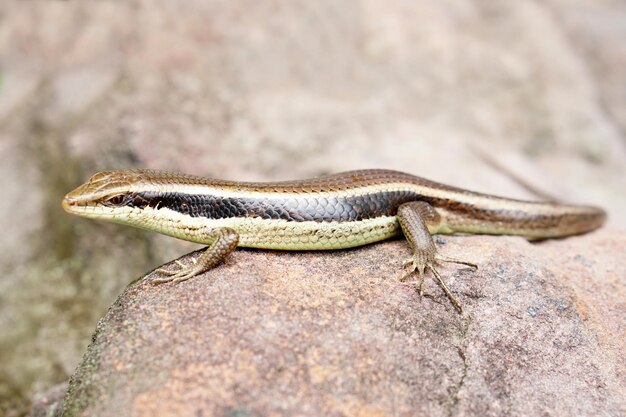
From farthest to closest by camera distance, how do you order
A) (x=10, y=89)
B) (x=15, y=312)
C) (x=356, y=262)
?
(x=10, y=89) < (x=15, y=312) < (x=356, y=262)

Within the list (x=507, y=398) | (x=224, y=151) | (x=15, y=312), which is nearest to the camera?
(x=507, y=398)

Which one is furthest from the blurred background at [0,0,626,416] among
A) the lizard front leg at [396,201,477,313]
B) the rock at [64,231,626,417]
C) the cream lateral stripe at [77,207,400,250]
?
the rock at [64,231,626,417]

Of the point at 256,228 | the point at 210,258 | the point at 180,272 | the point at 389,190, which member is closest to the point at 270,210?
the point at 256,228

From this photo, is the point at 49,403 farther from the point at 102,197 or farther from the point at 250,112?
the point at 250,112

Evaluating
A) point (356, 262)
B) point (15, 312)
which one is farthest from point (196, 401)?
point (15, 312)

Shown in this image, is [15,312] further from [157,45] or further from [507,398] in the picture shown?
[507,398]
